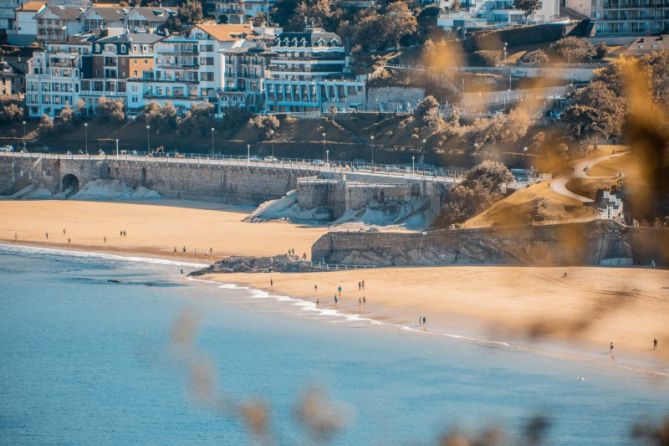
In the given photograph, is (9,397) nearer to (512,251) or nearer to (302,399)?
(512,251)

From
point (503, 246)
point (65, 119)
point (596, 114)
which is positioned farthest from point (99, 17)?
point (503, 246)

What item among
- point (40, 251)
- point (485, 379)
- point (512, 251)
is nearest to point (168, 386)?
point (485, 379)

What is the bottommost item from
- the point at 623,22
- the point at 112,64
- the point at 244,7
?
the point at 112,64

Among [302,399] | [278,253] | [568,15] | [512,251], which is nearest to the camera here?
[302,399]

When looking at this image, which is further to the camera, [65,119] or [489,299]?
[65,119]

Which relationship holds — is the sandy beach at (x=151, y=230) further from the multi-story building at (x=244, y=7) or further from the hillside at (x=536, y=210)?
the multi-story building at (x=244, y=7)

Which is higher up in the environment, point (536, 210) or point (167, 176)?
point (536, 210)

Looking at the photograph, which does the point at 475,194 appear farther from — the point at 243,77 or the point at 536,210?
the point at 243,77
